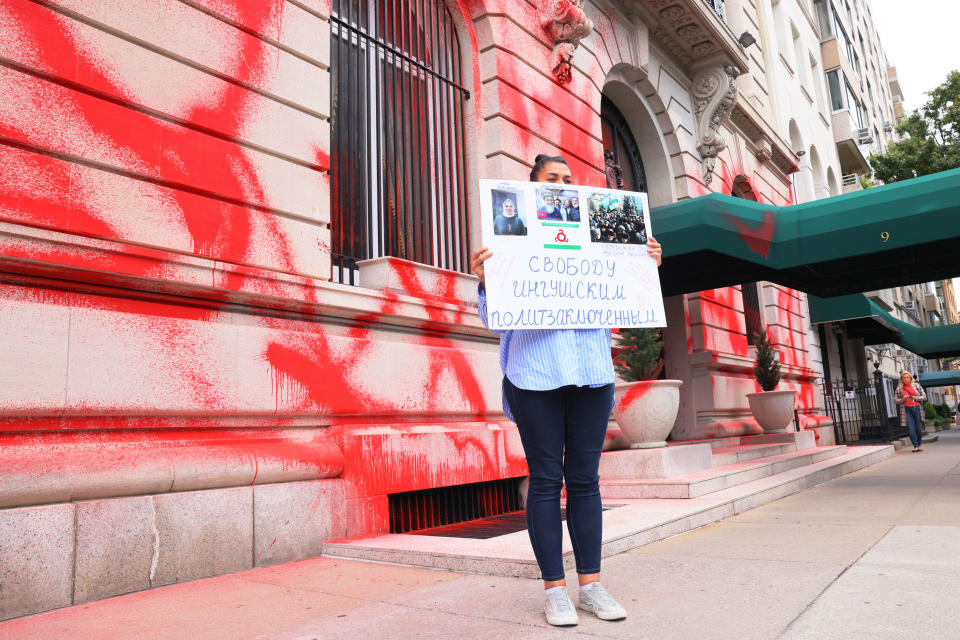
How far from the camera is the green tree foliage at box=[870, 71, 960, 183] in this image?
23.5 meters

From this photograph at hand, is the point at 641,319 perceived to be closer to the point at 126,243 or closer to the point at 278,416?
the point at 278,416

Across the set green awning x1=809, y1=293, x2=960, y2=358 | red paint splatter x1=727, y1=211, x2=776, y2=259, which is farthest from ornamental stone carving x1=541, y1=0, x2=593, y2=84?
green awning x1=809, y1=293, x2=960, y2=358

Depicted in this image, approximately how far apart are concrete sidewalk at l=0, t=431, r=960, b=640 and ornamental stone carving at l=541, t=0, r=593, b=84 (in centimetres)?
648

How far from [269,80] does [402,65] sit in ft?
7.07

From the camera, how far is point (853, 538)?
4441 millimetres

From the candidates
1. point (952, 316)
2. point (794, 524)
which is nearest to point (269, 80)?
point (794, 524)

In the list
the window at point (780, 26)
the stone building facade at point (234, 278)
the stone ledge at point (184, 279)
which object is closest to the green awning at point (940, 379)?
the window at point (780, 26)

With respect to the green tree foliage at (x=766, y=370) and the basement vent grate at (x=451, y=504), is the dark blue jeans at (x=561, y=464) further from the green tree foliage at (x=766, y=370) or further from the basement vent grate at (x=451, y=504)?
the green tree foliage at (x=766, y=370)

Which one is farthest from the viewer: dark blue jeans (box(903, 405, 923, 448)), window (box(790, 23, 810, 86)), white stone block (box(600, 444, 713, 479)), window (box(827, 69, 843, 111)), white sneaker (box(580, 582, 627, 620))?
window (box(827, 69, 843, 111))

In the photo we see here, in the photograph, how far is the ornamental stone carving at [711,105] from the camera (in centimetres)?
1308

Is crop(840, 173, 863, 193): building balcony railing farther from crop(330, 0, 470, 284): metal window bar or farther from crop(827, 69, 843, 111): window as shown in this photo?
crop(330, 0, 470, 284): metal window bar

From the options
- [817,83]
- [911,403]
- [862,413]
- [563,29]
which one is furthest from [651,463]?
[817,83]

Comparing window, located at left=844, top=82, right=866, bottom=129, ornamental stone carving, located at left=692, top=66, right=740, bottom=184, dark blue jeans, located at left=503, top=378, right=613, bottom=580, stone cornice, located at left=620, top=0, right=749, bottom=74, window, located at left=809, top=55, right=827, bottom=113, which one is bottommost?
dark blue jeans, located at left=503, top=378, right=613, bottom=580

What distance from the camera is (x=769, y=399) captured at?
11695 millimetres
